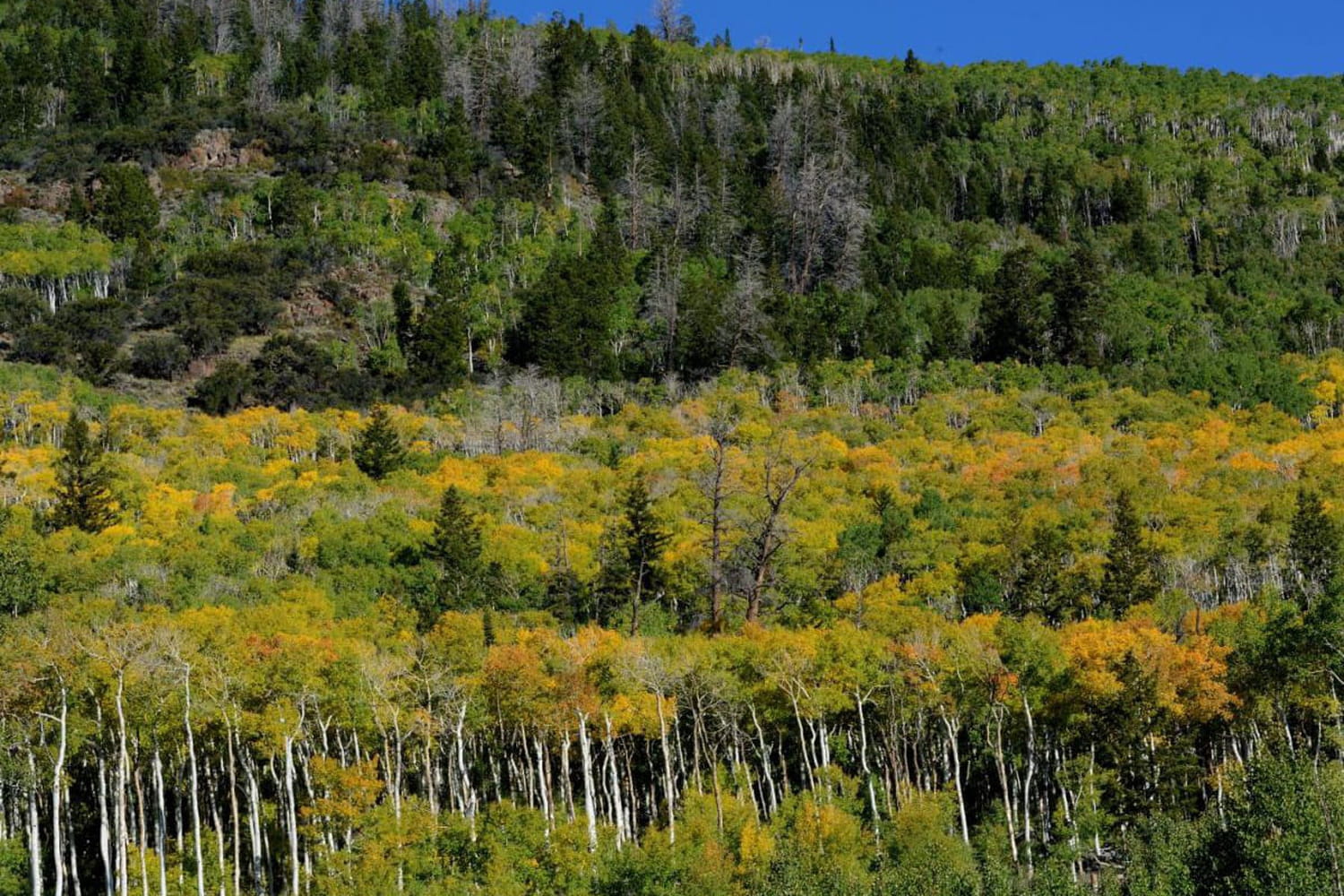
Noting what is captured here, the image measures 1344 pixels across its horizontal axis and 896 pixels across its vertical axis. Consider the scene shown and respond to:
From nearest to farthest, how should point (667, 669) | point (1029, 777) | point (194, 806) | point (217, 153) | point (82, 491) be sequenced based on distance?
point (194, 806), point (1029, 777), point (667, 669), point (82, 491), point (217, 153)

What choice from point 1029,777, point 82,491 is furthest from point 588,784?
point 82,491

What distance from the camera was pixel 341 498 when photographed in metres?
89.5

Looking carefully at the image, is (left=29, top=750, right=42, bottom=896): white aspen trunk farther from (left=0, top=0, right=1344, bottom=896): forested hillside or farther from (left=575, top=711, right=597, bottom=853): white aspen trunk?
(left=575, top=711, right=597, bottom=853): white aspen trunk

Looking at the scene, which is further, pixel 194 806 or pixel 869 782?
pixel 869 782

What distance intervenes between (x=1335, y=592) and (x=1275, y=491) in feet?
88.2

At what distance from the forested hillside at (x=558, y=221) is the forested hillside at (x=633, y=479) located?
2.59ft

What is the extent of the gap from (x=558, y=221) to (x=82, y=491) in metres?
75.8

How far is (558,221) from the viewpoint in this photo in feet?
490

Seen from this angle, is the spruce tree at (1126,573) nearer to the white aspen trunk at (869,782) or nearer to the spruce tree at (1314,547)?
the spruce tree at (1314,547)

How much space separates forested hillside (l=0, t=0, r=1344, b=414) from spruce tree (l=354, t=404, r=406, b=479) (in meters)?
18.6

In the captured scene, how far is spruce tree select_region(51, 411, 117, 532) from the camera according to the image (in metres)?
83.1

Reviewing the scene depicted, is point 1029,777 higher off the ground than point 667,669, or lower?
lower

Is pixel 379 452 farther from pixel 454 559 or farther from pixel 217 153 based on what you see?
pixel 217 153

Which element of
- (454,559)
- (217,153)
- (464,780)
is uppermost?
(217,153)
